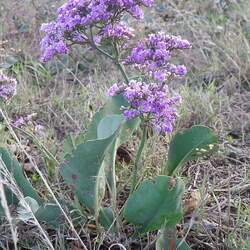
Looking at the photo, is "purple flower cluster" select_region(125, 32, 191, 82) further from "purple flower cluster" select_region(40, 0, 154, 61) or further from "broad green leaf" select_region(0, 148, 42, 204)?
"broad green leaf" select_region(0, 148, 42, 204)

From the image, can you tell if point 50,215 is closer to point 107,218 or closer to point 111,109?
point 107,218

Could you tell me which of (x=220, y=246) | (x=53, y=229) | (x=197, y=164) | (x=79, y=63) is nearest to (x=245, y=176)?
(x=197, y=164)

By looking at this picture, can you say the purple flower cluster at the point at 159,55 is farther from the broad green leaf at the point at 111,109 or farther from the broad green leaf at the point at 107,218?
the broad green leaf at the point at 107,218

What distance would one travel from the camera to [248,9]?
3607 millimetres

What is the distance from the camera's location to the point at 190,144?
181 centimetres

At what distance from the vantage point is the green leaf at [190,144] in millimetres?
1796

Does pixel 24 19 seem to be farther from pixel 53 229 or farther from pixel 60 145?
pixel 53 229

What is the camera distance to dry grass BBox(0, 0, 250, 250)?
1799 millimetres

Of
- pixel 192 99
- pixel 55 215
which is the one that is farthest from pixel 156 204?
pixel 192 99

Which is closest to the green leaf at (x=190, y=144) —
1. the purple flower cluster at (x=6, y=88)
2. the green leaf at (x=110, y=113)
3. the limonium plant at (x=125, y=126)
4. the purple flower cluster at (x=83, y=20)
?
the limonium plant at (x=125, y=126)

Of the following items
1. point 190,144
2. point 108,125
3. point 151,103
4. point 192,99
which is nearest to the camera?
point 151,103

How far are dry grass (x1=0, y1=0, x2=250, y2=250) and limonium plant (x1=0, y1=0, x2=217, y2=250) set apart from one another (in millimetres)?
88

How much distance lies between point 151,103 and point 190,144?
0.32m

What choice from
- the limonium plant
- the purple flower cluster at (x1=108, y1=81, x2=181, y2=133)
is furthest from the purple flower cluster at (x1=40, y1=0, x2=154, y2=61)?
the purple flower cluster at (x1=108, y1=81, x2=181, y2=133)
